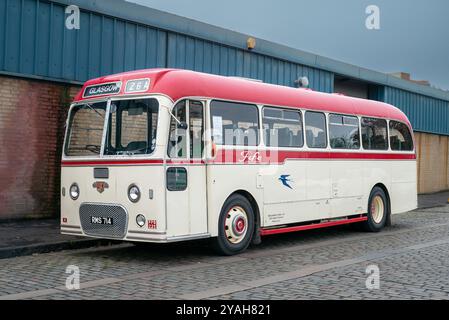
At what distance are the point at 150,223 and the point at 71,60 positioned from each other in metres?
6.66

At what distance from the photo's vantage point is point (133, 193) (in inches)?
365

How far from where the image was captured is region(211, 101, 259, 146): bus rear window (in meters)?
9.95

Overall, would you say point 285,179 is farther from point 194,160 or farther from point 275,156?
point 194,160

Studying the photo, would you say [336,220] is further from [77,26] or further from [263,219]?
[77,26]

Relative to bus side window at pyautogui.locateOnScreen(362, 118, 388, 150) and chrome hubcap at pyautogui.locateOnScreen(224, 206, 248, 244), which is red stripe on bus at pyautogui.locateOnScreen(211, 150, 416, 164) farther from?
chrome hubcap at pyautogui.locateOnScreen(224, 206, 248, 244)

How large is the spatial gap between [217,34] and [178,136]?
9.57 meters

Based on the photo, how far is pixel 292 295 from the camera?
705 centimetres

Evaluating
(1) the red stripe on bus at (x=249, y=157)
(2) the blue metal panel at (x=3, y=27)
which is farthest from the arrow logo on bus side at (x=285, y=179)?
(2) the blue metal panel at (x=3, y=27)

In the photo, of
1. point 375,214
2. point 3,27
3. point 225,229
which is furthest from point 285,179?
point 3,27

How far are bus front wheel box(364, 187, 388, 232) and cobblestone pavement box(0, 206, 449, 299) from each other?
133 cm

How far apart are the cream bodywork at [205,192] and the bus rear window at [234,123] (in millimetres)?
176

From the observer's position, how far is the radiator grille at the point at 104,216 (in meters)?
9.37

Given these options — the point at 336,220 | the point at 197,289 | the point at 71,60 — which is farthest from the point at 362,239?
the point at 71,60

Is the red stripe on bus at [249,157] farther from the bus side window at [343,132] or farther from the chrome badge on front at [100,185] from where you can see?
the chrome badge on front at [100,185]
